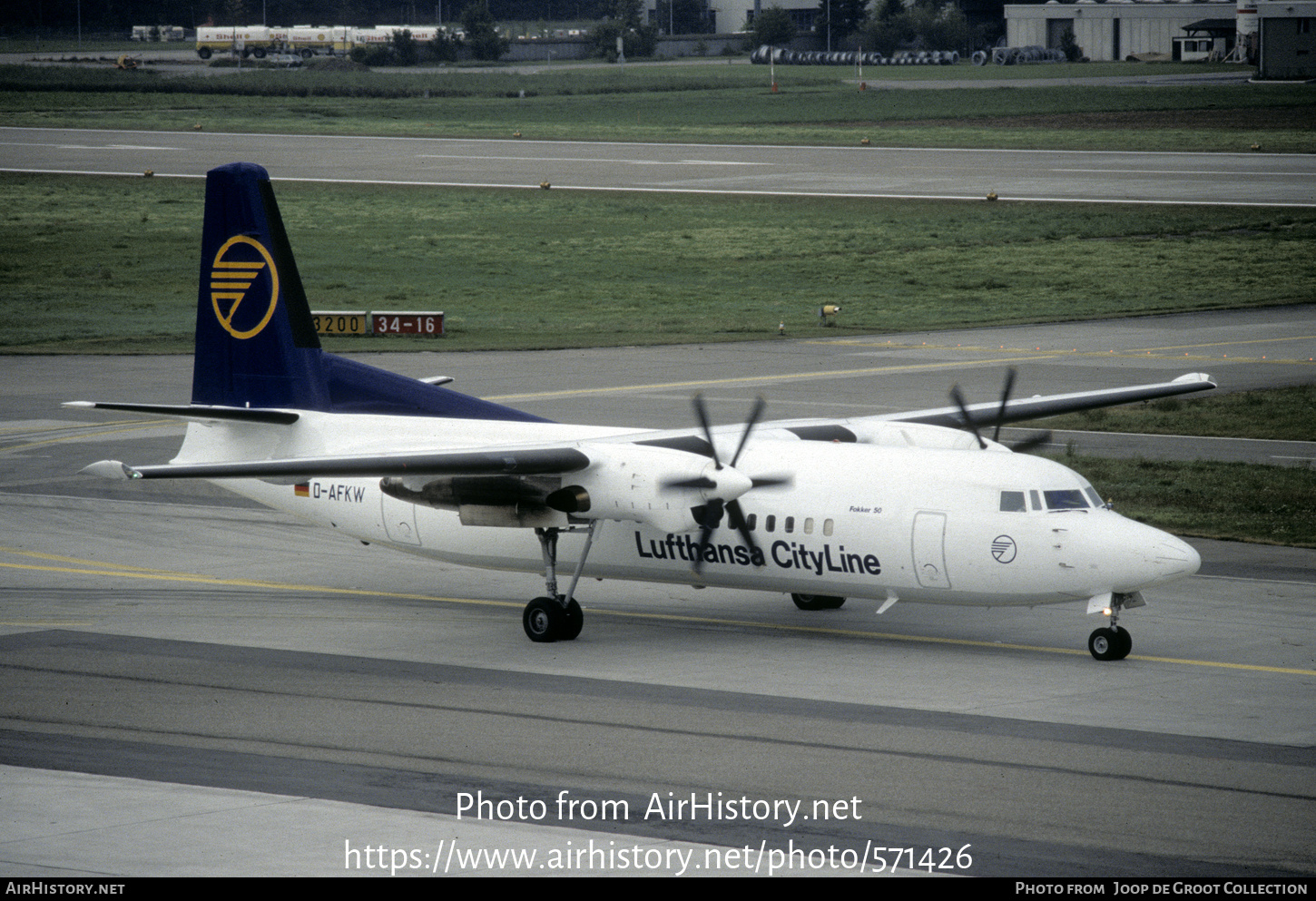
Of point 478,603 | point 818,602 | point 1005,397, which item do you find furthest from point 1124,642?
point 478,603

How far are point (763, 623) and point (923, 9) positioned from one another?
18634 cm

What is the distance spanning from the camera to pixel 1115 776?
690 inches

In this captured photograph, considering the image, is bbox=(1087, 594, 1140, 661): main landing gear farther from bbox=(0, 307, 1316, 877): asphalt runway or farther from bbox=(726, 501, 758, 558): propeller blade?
bbox=(726, 501, 758, 558): propeller blade

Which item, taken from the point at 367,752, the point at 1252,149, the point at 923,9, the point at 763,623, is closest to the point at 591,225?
the point at 1252,149

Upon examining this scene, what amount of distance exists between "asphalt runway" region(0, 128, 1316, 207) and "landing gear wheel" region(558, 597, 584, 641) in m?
64.6

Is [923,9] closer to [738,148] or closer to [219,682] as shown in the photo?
[738,148]

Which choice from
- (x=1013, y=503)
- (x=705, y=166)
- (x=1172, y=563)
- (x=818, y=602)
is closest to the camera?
(x=1172, y=563)

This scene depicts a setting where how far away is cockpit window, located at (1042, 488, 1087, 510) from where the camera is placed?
22.4 m

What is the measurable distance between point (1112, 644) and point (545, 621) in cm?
841

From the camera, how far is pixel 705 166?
3949 inches

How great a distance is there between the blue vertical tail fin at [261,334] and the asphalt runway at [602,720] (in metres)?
3.56

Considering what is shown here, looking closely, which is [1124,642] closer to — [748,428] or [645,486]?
[748,428]

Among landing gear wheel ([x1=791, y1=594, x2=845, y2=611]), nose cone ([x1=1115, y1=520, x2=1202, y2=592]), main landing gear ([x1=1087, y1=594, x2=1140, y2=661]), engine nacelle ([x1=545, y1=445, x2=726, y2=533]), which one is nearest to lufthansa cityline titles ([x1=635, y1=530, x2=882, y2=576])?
engine nacelle ([x1=545, y1=445, x2=726, y2=533])

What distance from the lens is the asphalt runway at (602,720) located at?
15.5m
